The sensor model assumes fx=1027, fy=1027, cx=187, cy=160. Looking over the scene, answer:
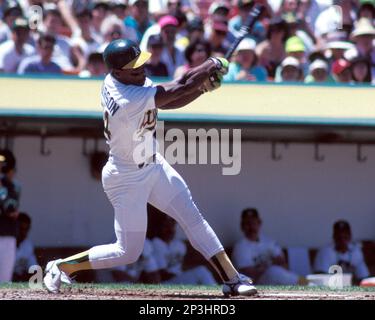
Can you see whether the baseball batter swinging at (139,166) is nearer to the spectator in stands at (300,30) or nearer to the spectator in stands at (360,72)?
the spectator in stands at (360,72)

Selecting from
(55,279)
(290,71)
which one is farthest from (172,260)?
(55,279)

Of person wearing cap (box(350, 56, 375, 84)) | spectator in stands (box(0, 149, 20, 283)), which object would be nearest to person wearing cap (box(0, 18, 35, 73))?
spectator in stands (box(0, 149, 20, 283))

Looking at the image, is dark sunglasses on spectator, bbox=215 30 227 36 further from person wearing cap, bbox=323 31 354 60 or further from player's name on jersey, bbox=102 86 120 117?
player's name on jersey, bbox=102 86 120 117

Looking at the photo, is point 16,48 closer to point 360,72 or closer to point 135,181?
point 360,72

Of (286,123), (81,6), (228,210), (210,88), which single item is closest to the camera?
(210,88)

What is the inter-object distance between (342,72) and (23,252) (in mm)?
3869

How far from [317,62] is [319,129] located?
102 cm

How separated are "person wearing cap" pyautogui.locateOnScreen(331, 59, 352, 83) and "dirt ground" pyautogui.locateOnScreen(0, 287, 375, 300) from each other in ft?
12.7

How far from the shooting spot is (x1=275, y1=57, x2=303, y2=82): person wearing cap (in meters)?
10.8

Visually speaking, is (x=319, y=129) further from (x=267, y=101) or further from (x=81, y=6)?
(x=81, y=6)

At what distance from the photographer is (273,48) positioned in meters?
11.4

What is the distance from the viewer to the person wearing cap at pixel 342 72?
11.0 m

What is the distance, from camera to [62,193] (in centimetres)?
1062
